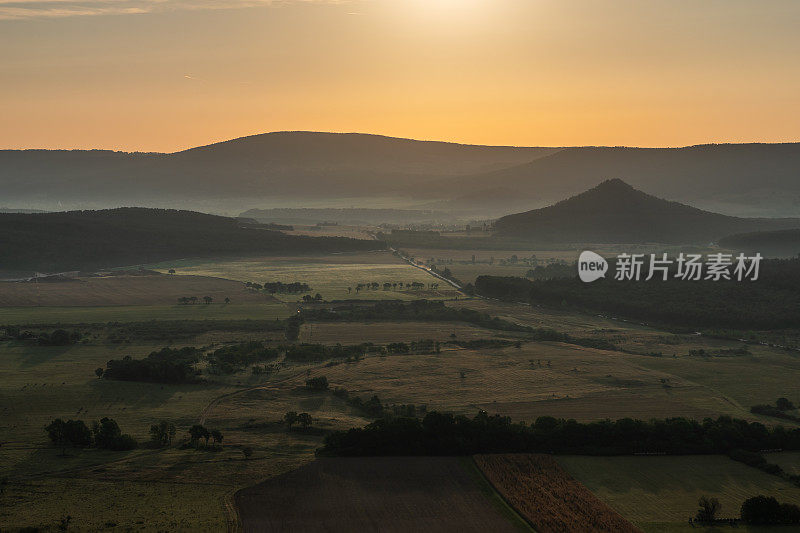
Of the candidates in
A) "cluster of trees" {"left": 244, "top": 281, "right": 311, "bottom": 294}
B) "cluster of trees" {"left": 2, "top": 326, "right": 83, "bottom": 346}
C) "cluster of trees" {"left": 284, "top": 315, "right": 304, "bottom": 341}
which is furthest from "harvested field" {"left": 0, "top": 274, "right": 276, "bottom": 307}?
"cluster of trees" {"left": 2, "top": 326, "right": 83, "bottom": 346}

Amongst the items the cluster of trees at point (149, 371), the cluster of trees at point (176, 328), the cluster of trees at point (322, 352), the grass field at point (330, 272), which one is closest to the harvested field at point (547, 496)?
the cluster of trees at point (149, 371)

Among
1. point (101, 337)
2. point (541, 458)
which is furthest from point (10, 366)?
point (541, 458)

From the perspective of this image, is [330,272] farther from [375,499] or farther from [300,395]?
[375,499]

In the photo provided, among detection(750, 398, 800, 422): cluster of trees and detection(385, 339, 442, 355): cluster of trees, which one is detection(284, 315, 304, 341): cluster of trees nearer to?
detection(385, 339, 442, 355): cluster of trees

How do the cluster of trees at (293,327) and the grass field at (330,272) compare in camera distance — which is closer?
the cluster of trees at (293,327)

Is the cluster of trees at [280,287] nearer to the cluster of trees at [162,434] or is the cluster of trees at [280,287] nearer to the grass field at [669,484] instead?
the cluster of trees at [162,434]
